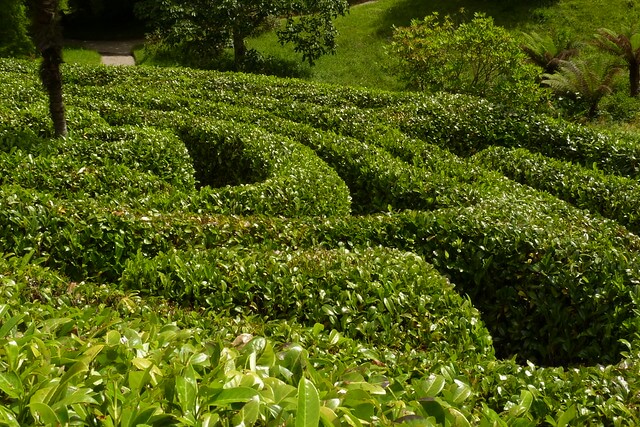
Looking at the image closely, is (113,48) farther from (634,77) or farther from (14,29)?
(634,77)

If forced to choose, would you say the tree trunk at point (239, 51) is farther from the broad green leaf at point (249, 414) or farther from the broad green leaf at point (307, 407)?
the broad green leaf at point (307, 407)

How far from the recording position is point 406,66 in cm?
1816

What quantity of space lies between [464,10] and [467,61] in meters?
7.76

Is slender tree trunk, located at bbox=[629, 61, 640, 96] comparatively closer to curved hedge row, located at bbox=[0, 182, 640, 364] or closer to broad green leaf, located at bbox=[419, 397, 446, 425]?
curved hedge row, located at bbox=[0, 182, 640, 364]

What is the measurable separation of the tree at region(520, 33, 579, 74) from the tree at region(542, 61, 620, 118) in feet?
6.02

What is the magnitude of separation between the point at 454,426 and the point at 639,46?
60.3ft

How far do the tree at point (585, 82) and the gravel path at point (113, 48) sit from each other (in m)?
14.5

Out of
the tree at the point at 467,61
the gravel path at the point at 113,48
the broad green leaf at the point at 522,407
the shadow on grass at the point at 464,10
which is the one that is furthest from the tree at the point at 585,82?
the broad green leaf at the point at 522,407

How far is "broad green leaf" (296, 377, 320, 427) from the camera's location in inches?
82.1

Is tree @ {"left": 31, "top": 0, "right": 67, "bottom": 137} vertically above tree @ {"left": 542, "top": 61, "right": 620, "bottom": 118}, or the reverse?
tree @ {"left": 31, "top": 0, "right": 67, "bottom": 137}

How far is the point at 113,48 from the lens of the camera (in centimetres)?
2533

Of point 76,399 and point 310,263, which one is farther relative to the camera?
point 310,263

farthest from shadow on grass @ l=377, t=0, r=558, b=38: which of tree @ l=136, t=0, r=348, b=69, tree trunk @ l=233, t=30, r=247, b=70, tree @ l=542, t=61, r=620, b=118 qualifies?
tree @ l=542, t=61, r=620, b=118

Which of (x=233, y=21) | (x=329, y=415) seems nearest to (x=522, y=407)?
(x=329, y=415)
